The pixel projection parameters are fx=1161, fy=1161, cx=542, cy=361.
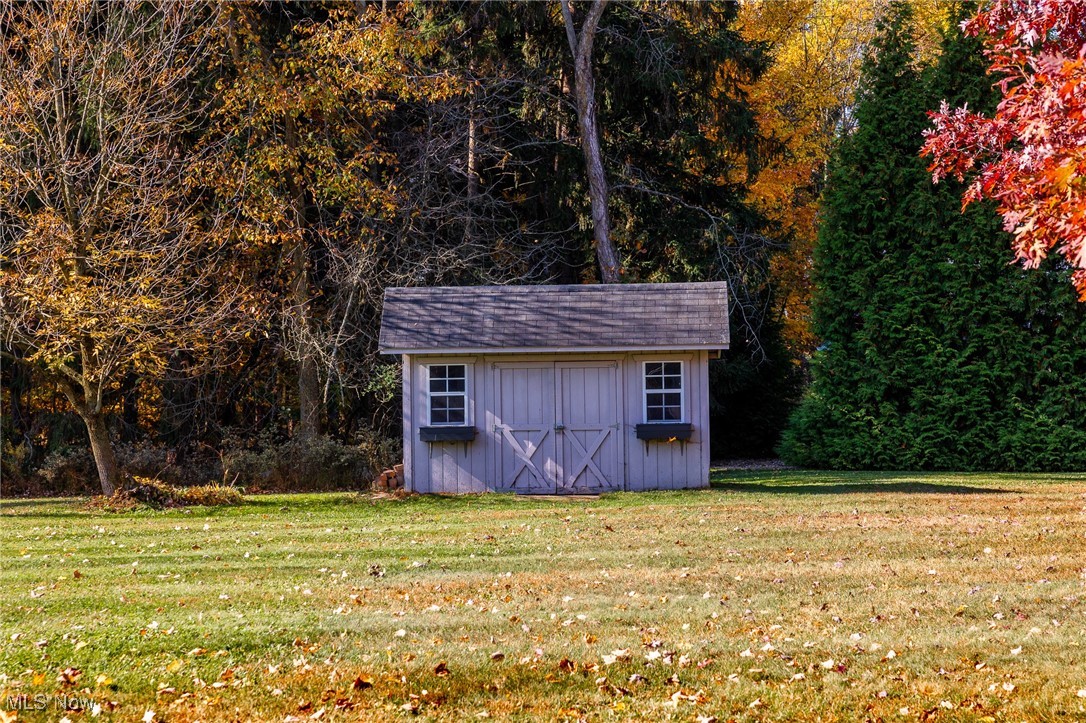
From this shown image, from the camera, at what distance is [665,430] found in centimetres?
1738

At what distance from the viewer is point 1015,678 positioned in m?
6.33

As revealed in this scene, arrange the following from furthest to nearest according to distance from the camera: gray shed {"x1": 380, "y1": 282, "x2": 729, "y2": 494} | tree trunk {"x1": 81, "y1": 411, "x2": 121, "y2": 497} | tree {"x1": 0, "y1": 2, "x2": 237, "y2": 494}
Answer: gray shed {"x1": 380, "y1": 282, "x2": 729, "y2": 494} < tree trunk {"x1": 81, "y1": 411, "x2": 121, "y2": 497} < tree {"x1": 0, "y1": 2, "x2": 237, "y2": 494}

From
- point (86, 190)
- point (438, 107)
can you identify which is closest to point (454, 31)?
point (438, 107)

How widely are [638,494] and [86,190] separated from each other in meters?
9.67

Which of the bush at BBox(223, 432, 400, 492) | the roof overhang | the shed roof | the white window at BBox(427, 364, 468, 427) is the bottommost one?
the bush at BBox(223, 432, 400, 492)

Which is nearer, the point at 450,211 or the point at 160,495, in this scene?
the point at 160,495

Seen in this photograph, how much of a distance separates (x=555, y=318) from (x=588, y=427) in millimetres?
1746

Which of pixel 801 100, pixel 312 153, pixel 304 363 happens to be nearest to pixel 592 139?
pixel 312 153

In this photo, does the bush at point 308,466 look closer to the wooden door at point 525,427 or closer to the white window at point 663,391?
the wooden door at point 525,427

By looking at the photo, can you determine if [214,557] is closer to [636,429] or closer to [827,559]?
[827,559]

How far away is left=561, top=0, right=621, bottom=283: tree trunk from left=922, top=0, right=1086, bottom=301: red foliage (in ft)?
49.0

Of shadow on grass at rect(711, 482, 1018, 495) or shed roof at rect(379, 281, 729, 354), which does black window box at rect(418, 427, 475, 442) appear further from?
shadow on grass at rect(711, 482, 1018, 495)

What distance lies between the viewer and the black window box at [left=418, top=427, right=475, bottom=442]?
17.4 metres

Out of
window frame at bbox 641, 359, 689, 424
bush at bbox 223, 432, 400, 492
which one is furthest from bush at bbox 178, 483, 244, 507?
window frame at bbox 641, 359, 689, 424
